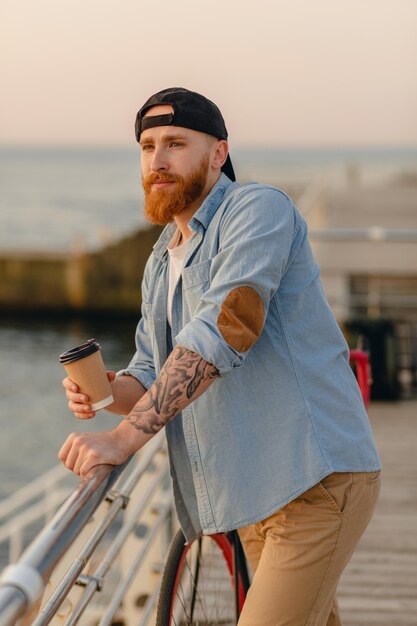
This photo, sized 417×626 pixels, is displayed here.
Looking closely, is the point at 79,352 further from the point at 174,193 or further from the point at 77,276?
the point at 77,276

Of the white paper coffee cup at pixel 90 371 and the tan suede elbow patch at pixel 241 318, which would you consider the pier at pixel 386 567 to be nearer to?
the white paper coffee cup at pixel 90 371

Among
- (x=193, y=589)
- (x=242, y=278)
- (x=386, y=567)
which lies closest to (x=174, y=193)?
(x=242, y=278)

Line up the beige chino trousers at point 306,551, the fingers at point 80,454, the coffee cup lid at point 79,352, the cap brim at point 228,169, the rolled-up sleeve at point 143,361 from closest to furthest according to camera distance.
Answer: the fingers at point 80,454
the coffee cup lid at point 79,352
the beige chino trousers at point 306,551
the cap brim at point 228,169
the rolled-up sleeve at point 143,361

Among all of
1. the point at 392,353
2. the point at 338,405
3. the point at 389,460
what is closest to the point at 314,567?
the point at 338,405

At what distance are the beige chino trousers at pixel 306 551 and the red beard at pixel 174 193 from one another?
2.07ft

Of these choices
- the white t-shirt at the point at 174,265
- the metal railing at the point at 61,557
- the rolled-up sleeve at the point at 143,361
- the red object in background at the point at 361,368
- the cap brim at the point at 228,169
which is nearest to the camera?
the metal railing at the point at 61,557

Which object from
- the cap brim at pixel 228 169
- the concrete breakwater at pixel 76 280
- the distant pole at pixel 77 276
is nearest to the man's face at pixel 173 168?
the cap brim at pixel 228 169

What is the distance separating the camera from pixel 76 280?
38062 millimetres

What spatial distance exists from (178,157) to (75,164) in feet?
432

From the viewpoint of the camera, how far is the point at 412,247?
13.0 meters

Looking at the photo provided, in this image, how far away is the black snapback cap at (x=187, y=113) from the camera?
2057 mm

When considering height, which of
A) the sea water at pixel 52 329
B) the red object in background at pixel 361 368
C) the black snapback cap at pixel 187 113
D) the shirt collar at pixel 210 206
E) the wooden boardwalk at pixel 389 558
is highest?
the black snapback cap at pixel 187 113

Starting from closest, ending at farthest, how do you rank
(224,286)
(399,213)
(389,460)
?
(224,286), (389,460), (399,213)

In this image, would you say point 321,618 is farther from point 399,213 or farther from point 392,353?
point 399,213
